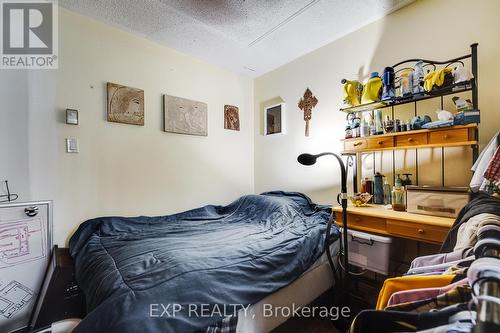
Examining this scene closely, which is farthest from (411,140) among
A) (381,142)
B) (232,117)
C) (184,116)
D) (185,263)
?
(184,116)

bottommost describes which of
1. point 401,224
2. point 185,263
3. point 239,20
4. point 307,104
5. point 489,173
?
point 185,263

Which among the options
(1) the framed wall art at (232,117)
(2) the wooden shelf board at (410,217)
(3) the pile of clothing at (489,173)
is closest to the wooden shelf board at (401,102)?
(3) the pile of clothing at (489,173)

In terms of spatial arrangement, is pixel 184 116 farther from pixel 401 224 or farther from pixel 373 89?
pixel 401 224

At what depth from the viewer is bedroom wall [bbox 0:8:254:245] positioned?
5.65 ft

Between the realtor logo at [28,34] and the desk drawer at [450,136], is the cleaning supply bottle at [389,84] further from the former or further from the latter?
the realtor logo at [28,34]

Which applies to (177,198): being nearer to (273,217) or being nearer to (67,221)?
(67,221)

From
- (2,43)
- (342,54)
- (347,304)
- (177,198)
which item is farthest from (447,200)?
(2,43)

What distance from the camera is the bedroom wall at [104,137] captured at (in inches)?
67.8

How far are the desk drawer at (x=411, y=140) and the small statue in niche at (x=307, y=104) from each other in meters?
1.09

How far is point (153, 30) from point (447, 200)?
2804 millimetres

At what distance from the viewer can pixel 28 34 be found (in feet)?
5.97

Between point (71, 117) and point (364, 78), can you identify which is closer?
point (71, 117)

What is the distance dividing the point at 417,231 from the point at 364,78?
146 centimetres

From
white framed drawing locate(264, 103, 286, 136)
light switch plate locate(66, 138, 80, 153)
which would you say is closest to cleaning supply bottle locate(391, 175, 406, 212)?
white framed drawing locate(264, 103, 286, 136)
